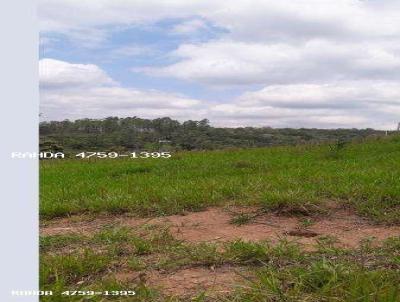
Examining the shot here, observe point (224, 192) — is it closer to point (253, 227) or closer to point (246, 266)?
point (253, 227)

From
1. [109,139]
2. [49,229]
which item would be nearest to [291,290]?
[49,229]

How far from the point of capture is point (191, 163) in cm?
1116

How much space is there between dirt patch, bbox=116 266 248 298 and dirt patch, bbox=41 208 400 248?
2.98 ft

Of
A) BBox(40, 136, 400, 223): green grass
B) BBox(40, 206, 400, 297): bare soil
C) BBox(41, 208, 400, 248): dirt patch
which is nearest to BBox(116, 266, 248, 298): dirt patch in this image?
BBox(40, 206, 400, 297): bare soil

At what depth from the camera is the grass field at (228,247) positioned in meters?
2.91

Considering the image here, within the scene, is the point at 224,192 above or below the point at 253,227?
above

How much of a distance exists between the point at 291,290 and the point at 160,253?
1.31 m

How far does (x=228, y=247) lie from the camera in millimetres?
3914

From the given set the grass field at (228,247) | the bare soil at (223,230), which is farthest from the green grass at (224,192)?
the bare soil at (223,230)

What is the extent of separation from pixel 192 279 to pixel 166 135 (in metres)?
20.9

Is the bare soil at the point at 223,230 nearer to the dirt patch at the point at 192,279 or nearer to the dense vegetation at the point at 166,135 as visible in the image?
the dirt patch at the point at 192,279

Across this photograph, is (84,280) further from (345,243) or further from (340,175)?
(340,175)

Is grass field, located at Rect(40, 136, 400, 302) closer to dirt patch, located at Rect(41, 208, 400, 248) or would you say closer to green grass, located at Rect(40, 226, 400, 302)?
green grass, located at Rect(40, 226, 400, 302)

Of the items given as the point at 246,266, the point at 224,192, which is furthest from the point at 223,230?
the point at 224,192
